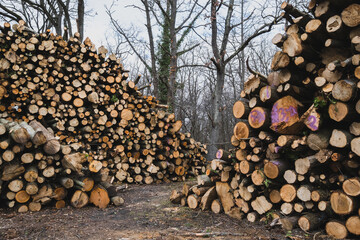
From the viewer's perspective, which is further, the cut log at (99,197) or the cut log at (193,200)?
the cut log at (99,197)

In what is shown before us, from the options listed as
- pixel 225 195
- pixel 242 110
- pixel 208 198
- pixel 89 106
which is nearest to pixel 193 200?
pixel 208 198

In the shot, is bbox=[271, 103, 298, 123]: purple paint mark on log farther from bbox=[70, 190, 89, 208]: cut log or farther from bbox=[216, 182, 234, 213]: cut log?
bbox=[70, 190, 89, 208]: cut log

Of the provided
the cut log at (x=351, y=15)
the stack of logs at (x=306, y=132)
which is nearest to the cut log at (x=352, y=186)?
the stack of logs at (x=306, y=132)

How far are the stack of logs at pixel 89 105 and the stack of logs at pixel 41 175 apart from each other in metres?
Result: 1.21

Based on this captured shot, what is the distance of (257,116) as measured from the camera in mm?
3586

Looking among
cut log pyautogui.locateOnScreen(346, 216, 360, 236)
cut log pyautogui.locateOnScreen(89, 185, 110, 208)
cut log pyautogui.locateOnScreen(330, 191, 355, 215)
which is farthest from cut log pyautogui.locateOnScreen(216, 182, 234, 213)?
cut log pyautogui.locateOnScreen(89, 185, 110, 208)

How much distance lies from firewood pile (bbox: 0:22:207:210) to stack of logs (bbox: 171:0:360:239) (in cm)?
288

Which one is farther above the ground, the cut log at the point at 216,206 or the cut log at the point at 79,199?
the cut log at the point at 79,199

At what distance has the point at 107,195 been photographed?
4473 mm

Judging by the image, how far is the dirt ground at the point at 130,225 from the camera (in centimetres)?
302

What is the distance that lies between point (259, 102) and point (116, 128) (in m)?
4.26

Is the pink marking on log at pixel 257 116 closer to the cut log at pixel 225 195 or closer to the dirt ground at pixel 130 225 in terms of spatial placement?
the cut log at pixel 225 195

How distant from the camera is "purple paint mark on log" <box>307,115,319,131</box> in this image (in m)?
2.96

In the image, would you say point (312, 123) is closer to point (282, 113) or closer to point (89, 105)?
point (282, 113)
